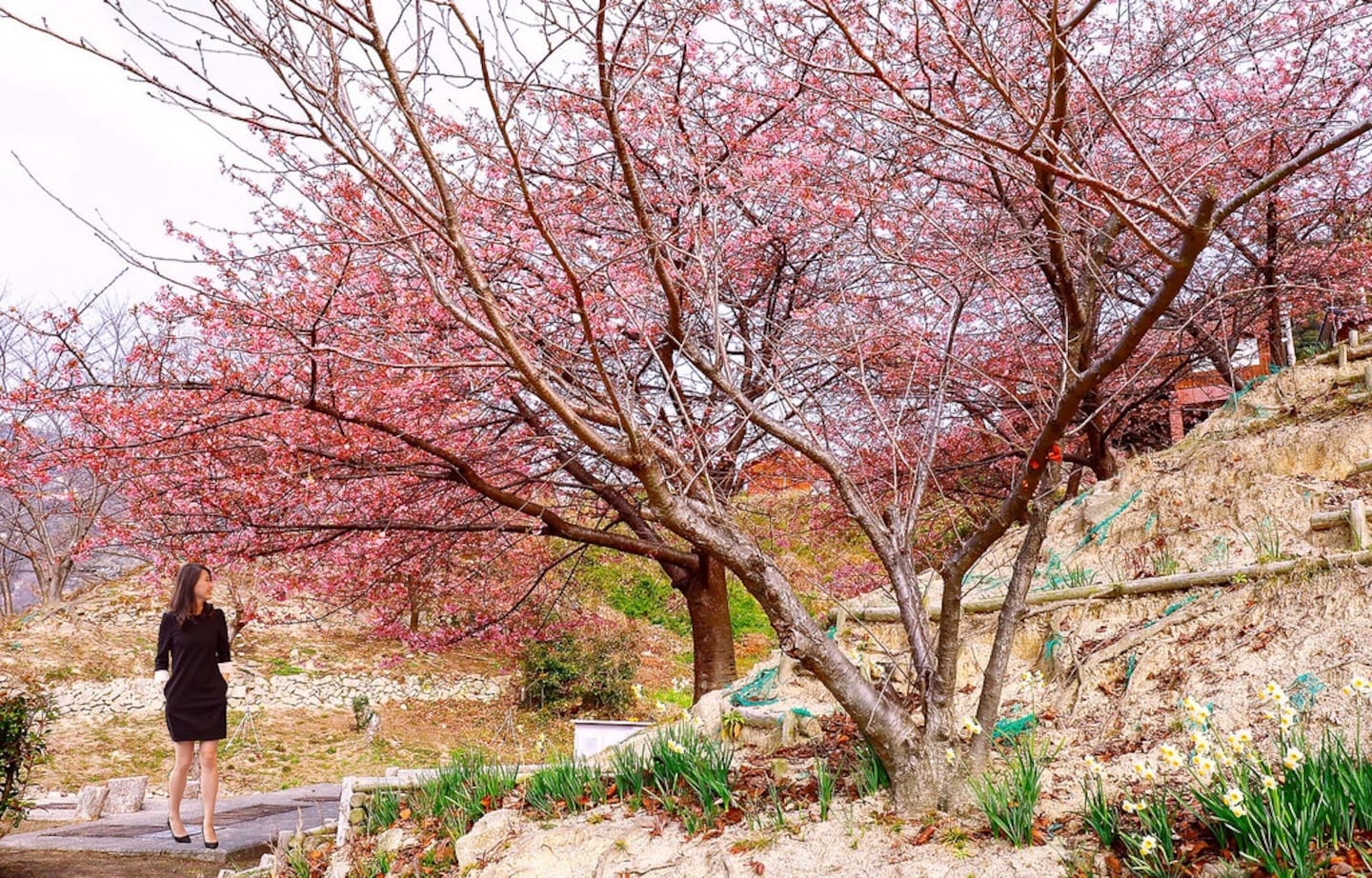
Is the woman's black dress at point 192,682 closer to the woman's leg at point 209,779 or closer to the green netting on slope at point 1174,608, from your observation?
the woman's leg at point 209,779

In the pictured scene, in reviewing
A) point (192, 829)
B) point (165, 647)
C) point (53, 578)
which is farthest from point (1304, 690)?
point (53, 578)

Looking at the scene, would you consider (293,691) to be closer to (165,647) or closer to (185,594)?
(165,647)

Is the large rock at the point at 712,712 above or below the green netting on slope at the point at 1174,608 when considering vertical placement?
below

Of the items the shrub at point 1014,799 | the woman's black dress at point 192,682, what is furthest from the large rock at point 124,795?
the shrub at point 1014,799

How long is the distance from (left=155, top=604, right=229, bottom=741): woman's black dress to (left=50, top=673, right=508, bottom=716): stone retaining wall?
8.27 metres

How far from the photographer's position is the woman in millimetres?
5184

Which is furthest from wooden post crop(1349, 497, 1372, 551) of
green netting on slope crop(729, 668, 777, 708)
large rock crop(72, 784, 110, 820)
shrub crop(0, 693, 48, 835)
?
large rock crop(72, 784, 110, 820)

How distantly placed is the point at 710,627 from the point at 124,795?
16.0 feet

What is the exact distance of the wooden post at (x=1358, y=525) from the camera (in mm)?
4634

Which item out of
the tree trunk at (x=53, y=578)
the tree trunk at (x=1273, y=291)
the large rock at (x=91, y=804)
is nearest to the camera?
the large rock at (x=91, y=804)

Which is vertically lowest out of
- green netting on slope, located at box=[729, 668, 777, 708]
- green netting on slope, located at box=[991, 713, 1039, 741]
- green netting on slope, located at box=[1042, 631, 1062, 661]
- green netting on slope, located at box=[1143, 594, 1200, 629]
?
green netting on slope, located at box=[991, 713, 1039, 741]

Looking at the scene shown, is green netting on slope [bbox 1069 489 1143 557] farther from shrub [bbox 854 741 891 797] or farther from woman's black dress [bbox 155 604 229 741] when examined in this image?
woman's black dress [bbox 155 604 229 741]

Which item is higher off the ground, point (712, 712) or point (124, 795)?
point (712, 712)

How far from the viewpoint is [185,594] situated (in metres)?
5.18
